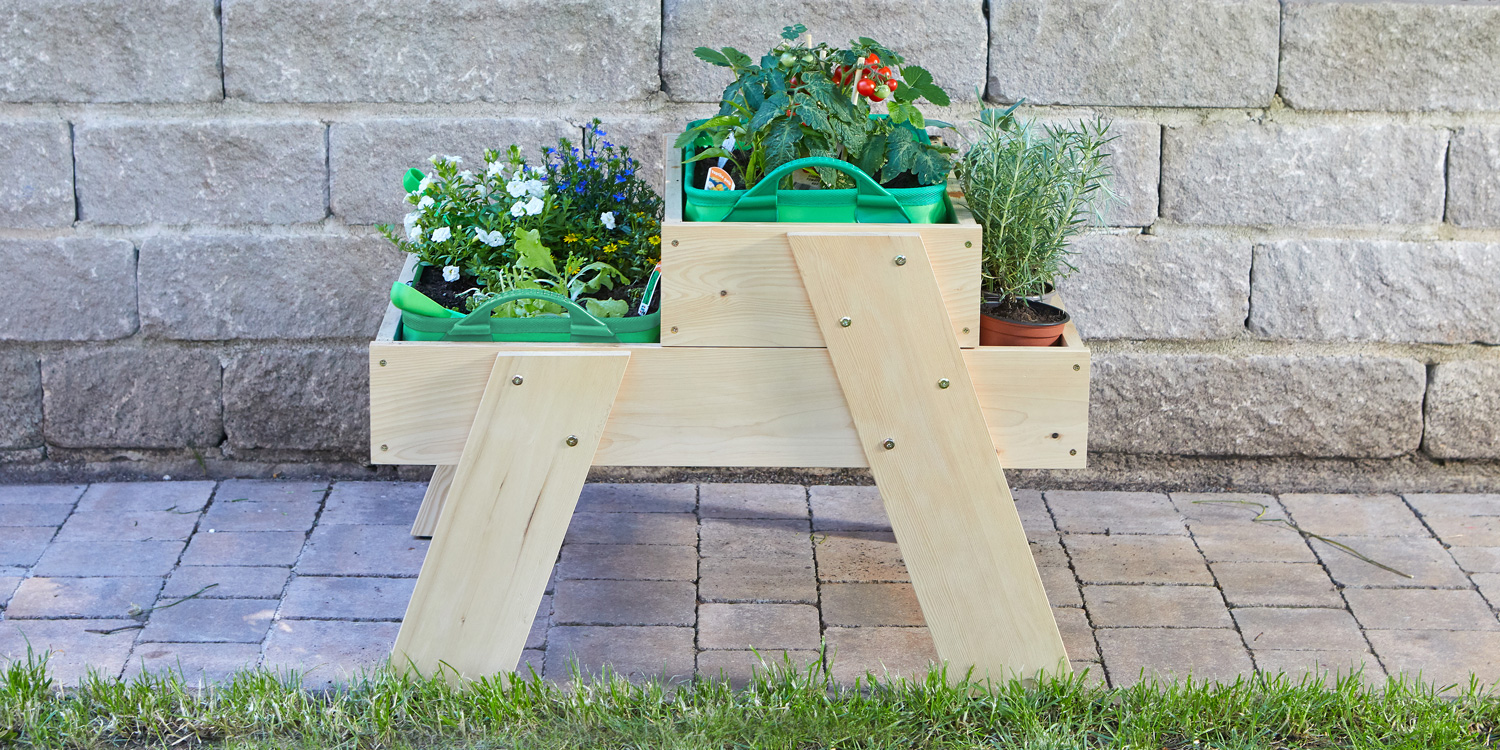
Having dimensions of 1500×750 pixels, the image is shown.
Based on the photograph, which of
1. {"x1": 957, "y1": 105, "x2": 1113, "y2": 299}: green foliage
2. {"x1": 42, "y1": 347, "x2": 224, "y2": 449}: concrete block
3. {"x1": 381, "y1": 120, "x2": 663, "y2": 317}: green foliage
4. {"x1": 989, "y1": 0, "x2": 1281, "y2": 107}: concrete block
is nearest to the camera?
{"x1": 957, "y1": 105, "x2": 1113, "y2": 299}: green foliage

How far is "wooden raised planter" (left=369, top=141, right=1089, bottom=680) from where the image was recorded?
88.7 inches

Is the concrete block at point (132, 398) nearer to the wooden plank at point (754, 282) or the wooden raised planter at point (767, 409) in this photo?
the wooden raised planter at point (767, 409)

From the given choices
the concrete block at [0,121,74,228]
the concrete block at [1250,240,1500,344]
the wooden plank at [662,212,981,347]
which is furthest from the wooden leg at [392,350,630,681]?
the concrete block at [1250,240,1500,344]

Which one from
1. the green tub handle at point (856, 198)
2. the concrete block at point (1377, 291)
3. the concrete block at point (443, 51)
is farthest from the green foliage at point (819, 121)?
the concrete block at point (1377, 291)

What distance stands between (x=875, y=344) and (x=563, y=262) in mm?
783

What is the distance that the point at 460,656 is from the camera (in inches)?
96.3

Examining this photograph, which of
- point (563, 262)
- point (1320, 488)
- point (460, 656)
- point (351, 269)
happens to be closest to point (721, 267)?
point (563, 262)

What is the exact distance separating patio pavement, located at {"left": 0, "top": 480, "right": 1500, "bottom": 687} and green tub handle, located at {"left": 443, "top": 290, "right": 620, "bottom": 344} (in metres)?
0.73

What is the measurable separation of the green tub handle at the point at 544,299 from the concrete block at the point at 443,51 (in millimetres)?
1078

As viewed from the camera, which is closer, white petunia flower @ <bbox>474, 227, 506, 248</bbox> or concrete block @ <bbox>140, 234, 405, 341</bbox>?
white petunia flower @ <bbox>474, 227, 506, 248</bbox>

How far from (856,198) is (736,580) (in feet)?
3.53

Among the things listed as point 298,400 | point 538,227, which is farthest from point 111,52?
point 538,227

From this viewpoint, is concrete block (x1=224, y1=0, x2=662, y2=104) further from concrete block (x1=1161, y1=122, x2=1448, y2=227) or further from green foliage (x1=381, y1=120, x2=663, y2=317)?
concrete block (x1=1161, y1=122, x2=1448, y2=227)

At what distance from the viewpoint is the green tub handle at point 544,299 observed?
2.28 meters
